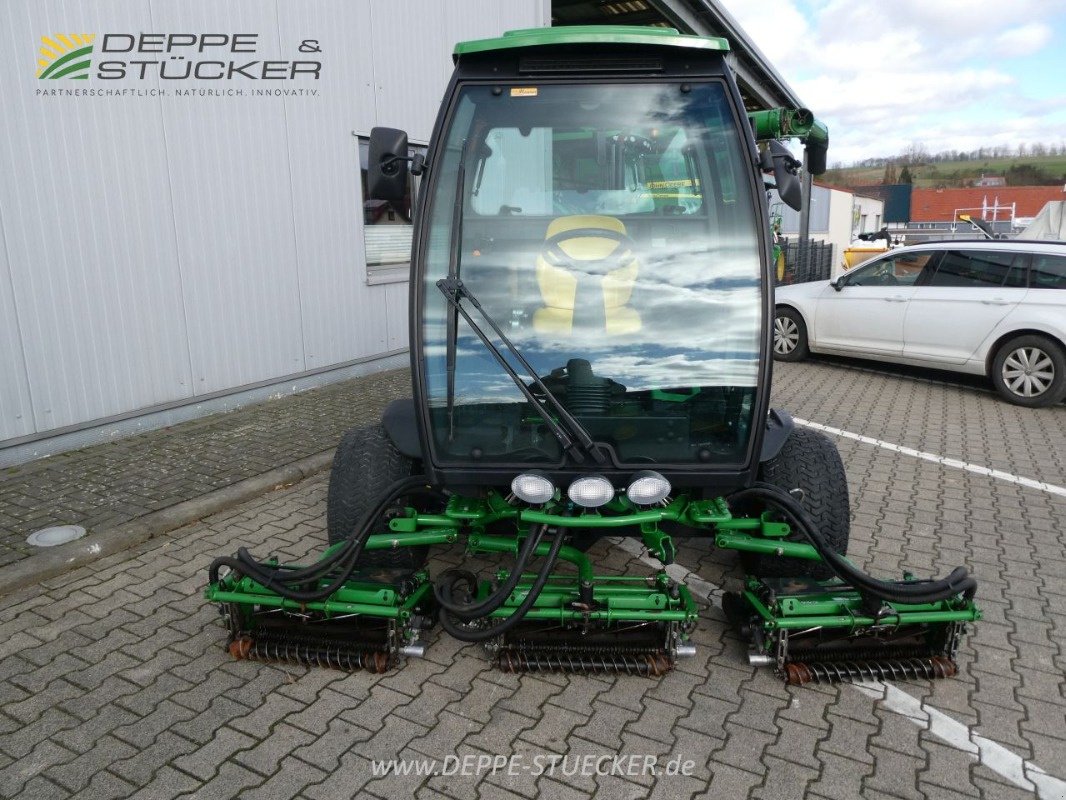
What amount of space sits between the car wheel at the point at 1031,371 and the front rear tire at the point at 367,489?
277 inches

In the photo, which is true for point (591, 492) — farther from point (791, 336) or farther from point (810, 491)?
point (791, 336)

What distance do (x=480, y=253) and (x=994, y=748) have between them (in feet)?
8.32

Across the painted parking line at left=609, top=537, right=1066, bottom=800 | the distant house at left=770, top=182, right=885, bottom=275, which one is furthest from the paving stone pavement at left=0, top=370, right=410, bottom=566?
the distant house at left=770, top=182, right=885, bottom=275

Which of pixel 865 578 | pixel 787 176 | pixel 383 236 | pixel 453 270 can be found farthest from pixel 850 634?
pixel 383 236

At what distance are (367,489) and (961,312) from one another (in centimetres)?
734

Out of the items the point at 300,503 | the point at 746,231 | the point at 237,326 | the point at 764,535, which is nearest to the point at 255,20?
the point at 237,326

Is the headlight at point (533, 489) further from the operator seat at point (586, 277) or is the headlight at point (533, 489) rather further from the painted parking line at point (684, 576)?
the painted parking line at point (684, 576)

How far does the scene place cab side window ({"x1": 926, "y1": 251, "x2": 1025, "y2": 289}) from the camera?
314 inches

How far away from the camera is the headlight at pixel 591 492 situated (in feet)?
8.96

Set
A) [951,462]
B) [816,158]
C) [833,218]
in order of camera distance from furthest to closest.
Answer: [833,218] < [951,462] < [816,158]

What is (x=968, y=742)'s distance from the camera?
2676 mm

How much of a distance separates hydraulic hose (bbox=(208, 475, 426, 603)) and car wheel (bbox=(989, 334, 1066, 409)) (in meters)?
7.20

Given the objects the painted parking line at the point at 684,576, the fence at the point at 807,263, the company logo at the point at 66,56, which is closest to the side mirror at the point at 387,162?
the painted parking line at the point at 684,576

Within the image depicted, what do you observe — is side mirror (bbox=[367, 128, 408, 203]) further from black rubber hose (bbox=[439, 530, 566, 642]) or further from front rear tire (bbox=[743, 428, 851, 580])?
front rear tire (bbox=[743, 428, 851, 580])
